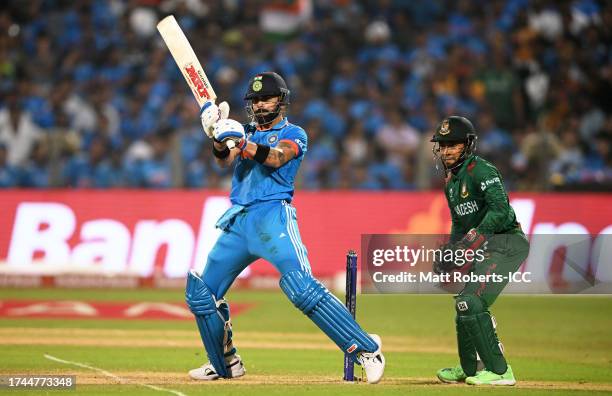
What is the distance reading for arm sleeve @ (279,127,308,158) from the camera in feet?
27.7

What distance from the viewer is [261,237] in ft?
27.3

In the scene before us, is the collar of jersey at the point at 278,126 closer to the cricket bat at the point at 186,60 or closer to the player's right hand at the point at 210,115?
the player's right hand at the point at 210,115

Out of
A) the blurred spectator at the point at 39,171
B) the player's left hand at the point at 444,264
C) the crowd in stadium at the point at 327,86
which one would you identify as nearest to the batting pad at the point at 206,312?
the player's left hand at the point at 444,264

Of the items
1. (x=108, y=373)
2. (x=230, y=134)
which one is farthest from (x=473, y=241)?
(x=108, y=373)

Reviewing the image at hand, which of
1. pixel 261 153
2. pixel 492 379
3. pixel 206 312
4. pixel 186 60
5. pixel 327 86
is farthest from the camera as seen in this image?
pixel 327 86

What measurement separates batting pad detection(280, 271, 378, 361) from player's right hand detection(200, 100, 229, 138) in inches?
52.4

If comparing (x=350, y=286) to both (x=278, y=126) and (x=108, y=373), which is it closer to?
(x=278, y=126)

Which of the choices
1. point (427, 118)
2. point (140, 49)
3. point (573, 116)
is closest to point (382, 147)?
point (427, 118)

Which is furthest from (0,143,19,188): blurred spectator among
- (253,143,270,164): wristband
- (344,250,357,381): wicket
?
(253,143,270,164): wristband

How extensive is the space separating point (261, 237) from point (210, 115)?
107 centimetres

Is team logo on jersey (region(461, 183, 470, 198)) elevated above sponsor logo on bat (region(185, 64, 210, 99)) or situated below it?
below

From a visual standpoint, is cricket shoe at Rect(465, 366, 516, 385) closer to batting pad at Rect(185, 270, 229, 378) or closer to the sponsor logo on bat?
batting pad at Rect(185, 270, 229, 378)

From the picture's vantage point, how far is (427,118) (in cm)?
1914

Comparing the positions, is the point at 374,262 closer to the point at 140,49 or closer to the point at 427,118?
the point at 427,118
